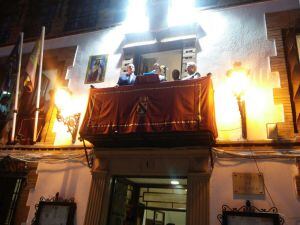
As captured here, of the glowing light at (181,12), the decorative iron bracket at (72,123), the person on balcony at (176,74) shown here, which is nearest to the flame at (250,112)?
the person on balcony at (176,74)

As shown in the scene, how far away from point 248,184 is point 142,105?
295 centimetres

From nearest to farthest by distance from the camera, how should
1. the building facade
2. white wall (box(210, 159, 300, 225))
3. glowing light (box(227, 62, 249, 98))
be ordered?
white wall (box(210, 159, 300, 225))
the building facade
glowing light (box(227, 62, 249, 98))

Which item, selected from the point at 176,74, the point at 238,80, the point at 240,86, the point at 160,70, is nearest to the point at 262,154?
the point at 240,86

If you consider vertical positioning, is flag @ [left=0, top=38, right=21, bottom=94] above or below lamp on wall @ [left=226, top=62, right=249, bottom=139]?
above

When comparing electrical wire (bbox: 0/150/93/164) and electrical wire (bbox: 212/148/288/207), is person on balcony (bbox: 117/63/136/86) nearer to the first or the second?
electrical wire (bbox: 0/150/93/164)

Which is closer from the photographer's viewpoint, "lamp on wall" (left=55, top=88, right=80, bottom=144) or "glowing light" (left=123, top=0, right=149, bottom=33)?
"lamp on wall" (left=55, top=88, right=80, bottom=144)

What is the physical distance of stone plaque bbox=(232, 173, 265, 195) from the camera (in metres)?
6.36

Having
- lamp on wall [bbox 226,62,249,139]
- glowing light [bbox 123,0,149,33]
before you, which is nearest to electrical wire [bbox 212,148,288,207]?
lamp on wall [bbox 226,62,249,139]

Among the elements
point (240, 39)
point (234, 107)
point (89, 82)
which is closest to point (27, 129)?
point (89, 82)

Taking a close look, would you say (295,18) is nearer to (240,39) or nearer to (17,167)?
(240,39)

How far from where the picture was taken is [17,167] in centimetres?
888

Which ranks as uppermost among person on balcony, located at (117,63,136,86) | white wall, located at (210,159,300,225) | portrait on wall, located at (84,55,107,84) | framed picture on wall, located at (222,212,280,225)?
portrait on wall, located at (84,55,107,84)

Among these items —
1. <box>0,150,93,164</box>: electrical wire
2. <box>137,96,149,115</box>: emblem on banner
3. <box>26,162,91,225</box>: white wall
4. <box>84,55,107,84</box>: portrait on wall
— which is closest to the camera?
<box>137,96,149,115</box>: emblem on banner

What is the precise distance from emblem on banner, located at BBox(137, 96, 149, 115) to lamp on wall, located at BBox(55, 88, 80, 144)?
2.37 metres
